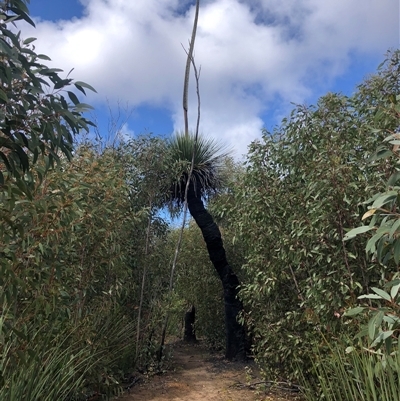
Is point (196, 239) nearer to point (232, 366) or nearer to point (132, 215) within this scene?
point (232, 366)

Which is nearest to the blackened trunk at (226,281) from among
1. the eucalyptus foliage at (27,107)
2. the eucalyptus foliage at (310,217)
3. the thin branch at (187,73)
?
the thin branch at (187,73)

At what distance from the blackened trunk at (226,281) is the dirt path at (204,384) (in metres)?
0.29

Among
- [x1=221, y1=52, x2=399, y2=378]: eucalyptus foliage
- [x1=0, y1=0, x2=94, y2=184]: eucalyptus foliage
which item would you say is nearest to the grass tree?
[x1=221, y1=52, x2=399, y2=378]: eucalyptus foliage

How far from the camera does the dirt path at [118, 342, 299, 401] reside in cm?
497

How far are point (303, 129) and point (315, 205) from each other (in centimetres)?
96

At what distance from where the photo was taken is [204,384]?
18.8 feet

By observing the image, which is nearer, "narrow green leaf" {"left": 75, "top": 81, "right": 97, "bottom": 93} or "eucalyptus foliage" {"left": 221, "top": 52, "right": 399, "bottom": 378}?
"narrow green leaf" {"left": 75, "top": 81, "right": 97, "bottom": 93}

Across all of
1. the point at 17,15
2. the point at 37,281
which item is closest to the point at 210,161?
the point at 37,281

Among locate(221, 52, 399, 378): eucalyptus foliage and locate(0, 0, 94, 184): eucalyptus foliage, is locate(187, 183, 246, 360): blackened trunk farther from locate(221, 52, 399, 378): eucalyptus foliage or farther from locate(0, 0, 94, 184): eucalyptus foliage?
locate(0, 0, 94, 184): eucalyptus foliage

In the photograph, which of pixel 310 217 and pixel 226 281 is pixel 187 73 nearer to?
pixel 226 281

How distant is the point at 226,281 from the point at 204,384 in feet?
5.86

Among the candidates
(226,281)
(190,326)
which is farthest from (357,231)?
(190,326)

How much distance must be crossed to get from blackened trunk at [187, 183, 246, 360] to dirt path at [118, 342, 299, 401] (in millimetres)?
287

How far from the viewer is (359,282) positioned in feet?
11.7
